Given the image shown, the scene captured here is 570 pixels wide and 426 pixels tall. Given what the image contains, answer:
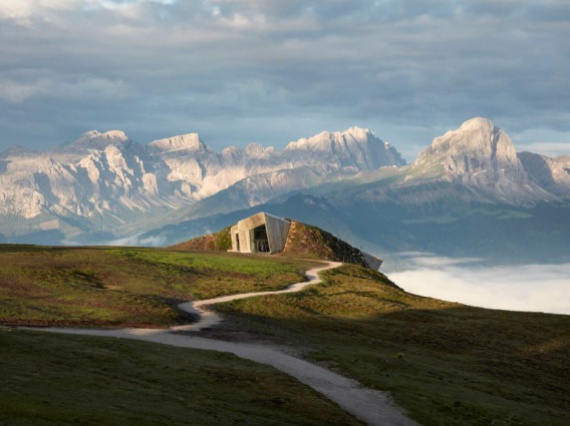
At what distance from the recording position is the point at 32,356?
41.6m

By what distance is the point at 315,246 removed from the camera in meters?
148

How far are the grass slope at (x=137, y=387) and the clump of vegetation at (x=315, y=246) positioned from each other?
9534cm

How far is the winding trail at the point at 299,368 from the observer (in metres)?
41.1

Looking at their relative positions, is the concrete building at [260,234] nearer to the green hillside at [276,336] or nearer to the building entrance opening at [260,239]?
the building entrance opening at [260,239]

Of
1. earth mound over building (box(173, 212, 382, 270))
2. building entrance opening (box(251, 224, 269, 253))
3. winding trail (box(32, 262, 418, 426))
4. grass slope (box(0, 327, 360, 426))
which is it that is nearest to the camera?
grass slope (box(0, 327, 360, 426))

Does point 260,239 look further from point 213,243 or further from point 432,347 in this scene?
point 432,347

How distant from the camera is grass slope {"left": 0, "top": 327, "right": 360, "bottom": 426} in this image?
31141mm

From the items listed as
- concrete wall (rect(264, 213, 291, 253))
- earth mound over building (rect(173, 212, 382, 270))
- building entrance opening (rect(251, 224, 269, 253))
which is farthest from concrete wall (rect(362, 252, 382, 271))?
building entrance opening (rect(251, 224, 269, 253))

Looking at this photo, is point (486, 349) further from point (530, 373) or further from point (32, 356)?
point (32, 356)

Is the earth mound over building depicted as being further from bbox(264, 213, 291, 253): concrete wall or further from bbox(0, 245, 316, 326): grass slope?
bbox(0, 245, 316, 326): grass slope

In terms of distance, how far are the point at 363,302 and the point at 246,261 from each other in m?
29.3

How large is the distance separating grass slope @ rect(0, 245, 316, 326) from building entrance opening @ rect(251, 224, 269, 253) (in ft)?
90.9

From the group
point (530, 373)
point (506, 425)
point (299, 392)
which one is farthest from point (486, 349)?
point (299, 392)

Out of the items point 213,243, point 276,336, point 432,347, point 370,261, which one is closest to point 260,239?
point 213,243
